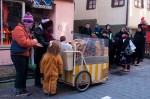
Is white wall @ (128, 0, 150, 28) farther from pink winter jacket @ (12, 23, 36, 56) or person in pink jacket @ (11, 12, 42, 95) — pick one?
pink winter jacket @ (12, 23, 36, 56)

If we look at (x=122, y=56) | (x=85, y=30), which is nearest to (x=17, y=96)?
(x=122, y=56)

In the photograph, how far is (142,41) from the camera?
10008 mm

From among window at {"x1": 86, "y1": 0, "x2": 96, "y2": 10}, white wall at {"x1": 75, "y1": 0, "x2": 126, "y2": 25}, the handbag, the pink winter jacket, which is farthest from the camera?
window at {"x1": 86, "y1": 0, "x2": 96, "y2": 10}

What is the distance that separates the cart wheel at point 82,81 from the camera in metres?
6.08

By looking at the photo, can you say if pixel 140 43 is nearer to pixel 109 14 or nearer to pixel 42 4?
pixel 42 4

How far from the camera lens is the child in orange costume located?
571cm

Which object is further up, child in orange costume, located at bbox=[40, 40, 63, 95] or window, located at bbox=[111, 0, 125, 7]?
window, located at bbox=[111, 0, 125, 7]

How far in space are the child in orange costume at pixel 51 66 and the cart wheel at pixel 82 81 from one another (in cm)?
55

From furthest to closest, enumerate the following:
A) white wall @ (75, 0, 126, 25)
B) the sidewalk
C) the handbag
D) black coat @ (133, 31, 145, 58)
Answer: white wall @ (75, 0, 126, 25), black coat @ (133, 31, 145, 58), the sidewalk, the handbag

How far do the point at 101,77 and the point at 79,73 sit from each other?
916 mm

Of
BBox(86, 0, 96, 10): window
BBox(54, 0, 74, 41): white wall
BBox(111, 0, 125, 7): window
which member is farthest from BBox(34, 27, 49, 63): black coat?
BBox(86, 0, 96, 10): window

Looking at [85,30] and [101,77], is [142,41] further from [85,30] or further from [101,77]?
[101,77]

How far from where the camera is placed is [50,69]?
570 centimetres

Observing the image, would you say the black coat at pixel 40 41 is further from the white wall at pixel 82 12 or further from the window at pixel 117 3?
the white wall at pixel 82 12
